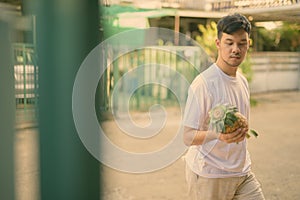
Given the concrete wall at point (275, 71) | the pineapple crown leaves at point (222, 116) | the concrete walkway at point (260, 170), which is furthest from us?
the concrete wall at point (275, 71)

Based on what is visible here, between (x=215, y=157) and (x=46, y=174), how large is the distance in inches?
56.7

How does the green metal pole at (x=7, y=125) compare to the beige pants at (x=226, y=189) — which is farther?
the beige pants at (x=226, y=189)

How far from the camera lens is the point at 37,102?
632mm

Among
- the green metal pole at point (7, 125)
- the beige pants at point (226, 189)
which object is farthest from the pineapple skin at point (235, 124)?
the green metal pole at point (7, 125)

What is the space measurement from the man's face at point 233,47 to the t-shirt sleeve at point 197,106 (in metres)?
0.14

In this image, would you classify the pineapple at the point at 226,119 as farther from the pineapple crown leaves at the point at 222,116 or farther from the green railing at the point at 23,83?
the green railing at the point at 23,83

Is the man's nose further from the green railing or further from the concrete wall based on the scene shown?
the concrete wall

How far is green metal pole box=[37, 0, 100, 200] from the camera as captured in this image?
60 cm

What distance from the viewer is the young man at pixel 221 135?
1972 mm

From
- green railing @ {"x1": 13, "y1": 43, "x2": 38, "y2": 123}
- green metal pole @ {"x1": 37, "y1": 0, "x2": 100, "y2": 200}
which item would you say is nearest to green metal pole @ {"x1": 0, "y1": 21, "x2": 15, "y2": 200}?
green railing @ {"x1": 13, "y1": 43, "x2": 38, "y2": 123}

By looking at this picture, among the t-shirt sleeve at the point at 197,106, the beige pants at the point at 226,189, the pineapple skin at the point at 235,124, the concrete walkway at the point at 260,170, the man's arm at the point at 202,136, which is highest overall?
the t-shirt sleeve at the point at 197,106

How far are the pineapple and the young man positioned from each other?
2 cm

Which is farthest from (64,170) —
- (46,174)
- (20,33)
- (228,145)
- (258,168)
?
(258,168)

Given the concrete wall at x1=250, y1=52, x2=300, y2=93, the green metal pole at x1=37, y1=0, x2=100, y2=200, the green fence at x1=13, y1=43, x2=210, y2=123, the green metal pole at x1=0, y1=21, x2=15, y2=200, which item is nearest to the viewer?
the green metal pole at x1=37, y1=0, x2=100, y2=200
